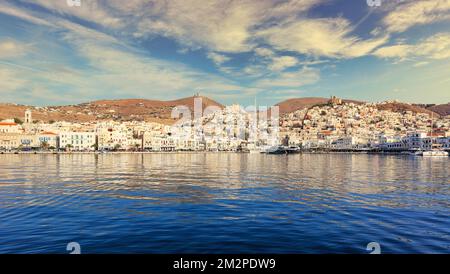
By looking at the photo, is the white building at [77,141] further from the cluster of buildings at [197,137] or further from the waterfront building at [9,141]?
the waterfront building at [9,141]

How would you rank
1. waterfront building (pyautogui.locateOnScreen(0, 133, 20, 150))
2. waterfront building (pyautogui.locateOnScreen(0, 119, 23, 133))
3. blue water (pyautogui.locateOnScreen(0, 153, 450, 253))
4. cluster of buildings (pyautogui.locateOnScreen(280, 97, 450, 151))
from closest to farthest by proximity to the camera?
blue water (pyautogui.locateOnScreen(0, 153, 450, 253)), waterfront building (pyautogui.locateOnScreen(0, 133, 20, 150)), waterfront building (pyautogui.locateOnScreen(0, 119, 23, 133)), cluster of buildings (pyautogui.locateOnScreen(280, 97, 450, 151))

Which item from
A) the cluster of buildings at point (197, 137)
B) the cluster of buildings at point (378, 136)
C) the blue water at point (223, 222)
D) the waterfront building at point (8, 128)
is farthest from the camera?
the cluster of buildings at point (378, 136)

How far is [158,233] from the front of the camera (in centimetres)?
941

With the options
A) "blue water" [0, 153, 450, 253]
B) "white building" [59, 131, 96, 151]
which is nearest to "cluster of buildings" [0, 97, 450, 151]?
"white building" [59, 131, 96, 151]

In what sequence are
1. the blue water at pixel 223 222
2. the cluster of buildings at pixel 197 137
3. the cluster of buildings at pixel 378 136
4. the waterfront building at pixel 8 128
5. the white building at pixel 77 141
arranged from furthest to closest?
1. the cluster of buildings at pixel 378 136
2. the waterfront building at pixel 8 128
3. the cluster of buildings at pixel 197 137
4. the white building at pixel 77 141
5. the blue water at pixel 223 222

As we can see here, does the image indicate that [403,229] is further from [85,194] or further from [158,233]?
[85,194]

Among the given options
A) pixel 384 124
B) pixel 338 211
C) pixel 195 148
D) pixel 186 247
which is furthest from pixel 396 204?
pixel 384 124

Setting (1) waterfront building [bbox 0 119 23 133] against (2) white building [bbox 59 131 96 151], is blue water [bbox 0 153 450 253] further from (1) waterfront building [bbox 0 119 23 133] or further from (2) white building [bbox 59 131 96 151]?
(1) waterfront building [bbox 0 119 23 133]

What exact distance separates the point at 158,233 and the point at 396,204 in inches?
429

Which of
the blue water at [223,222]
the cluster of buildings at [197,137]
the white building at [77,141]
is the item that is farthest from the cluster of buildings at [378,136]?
the blue water at [223,222]

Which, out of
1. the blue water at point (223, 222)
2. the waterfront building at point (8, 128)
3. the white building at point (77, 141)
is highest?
the waterfront building at point (8, 128)

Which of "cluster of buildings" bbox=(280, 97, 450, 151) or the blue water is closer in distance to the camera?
the blue water

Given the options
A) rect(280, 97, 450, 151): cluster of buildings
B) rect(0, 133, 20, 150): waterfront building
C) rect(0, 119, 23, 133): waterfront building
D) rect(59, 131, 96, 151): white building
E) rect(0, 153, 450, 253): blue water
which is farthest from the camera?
rect(280, 97, 450, 151): cluster of buildings
